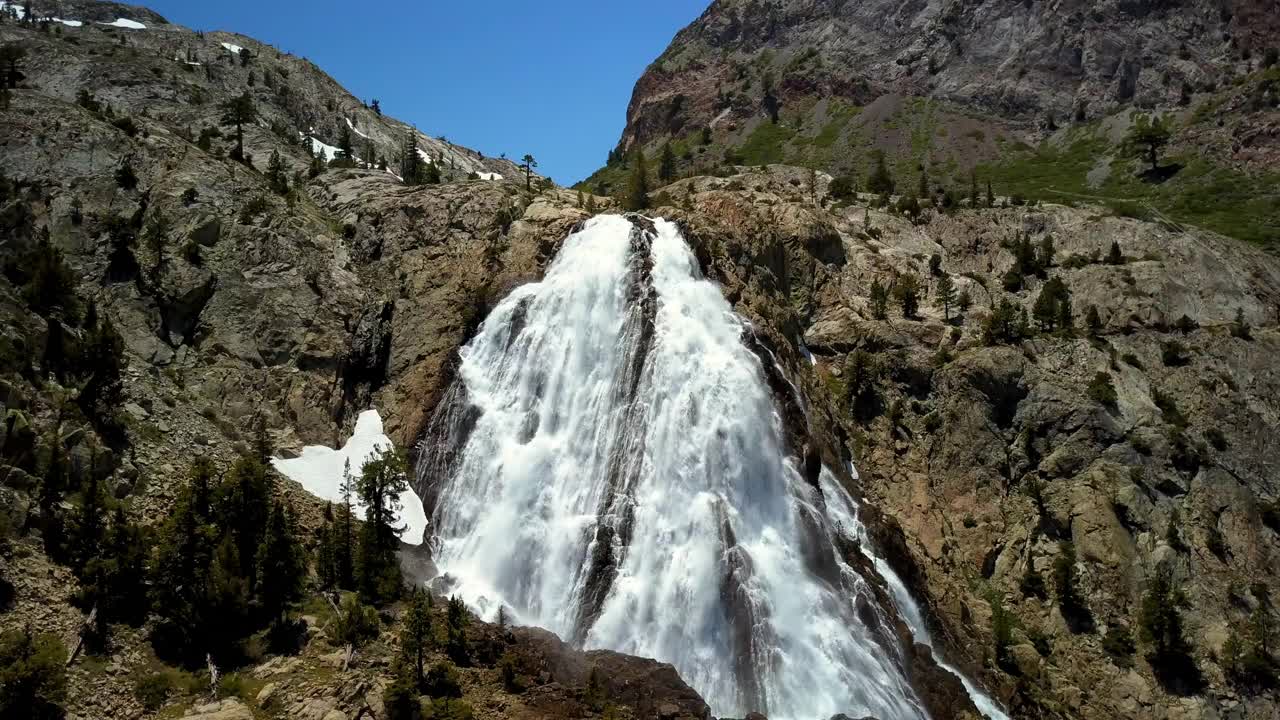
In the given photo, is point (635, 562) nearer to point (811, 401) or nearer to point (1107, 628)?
point (811, 401)

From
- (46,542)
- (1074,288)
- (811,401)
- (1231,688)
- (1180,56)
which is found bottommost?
(46,542)

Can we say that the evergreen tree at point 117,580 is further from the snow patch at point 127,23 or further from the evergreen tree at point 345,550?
the snow patch at point 127,23

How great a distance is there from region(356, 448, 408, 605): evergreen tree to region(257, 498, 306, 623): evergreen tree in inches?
126

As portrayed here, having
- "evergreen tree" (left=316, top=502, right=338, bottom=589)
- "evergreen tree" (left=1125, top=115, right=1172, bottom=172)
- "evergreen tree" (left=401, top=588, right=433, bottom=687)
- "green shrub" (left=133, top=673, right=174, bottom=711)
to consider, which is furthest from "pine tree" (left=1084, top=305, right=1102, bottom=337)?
"evergreen tree" (left=1125, top=115, right=1172, bottom=172)

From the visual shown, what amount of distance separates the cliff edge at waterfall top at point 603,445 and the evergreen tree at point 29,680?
0.41 feet

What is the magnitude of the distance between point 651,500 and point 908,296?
29662 mm

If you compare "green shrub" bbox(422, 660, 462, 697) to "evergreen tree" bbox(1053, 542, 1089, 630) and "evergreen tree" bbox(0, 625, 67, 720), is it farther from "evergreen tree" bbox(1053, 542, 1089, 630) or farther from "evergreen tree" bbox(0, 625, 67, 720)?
"evergreen tree" bbox(1053, 542, 1089, 630)

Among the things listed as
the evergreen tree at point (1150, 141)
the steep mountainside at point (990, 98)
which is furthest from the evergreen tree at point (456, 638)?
the evergreen tree at point (1150, 141)

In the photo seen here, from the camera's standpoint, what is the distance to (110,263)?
173 feet

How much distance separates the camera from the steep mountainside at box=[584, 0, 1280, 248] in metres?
111

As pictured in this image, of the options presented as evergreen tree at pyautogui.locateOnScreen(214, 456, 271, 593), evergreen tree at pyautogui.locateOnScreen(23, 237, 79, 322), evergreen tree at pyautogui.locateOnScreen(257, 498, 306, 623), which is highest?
evergreen tree at pyautogui.locateOnScreen(23, 237, 79, 322)

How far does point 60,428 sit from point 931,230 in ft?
215

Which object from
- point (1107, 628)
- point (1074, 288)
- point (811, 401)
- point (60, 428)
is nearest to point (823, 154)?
point (1074, 288)

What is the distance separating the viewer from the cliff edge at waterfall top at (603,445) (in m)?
34.1
